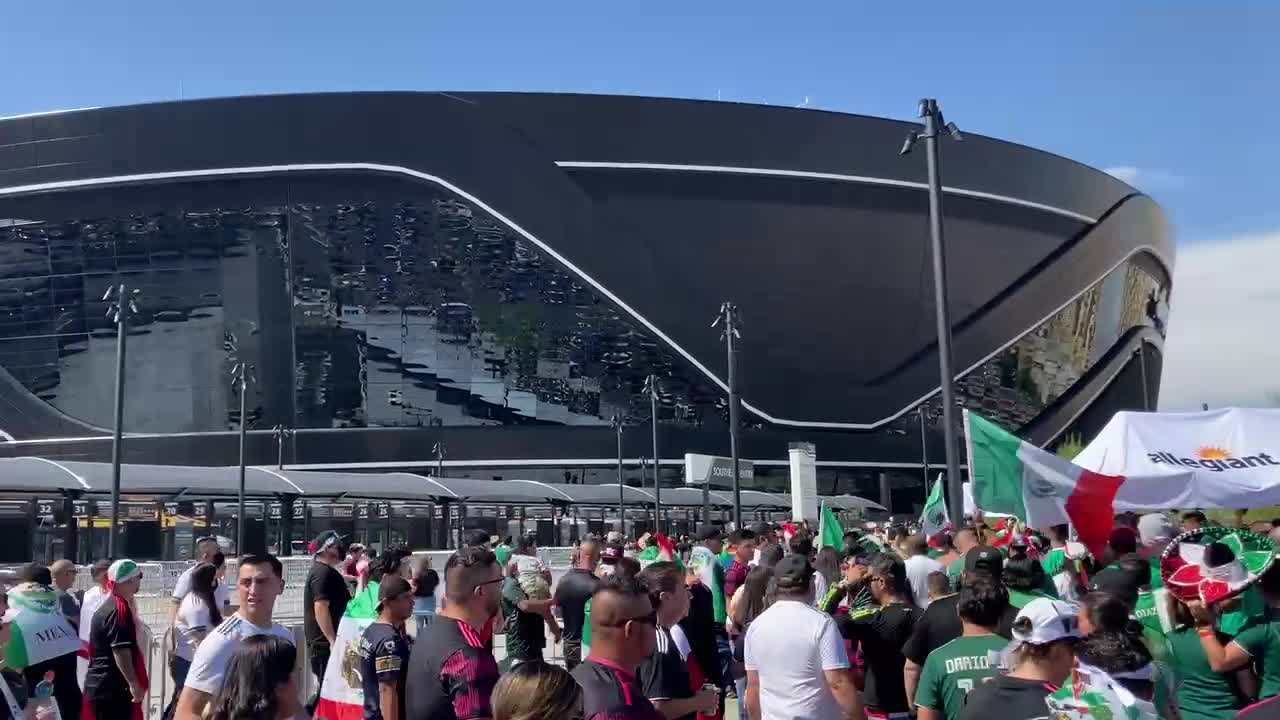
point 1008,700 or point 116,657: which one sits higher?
point 1008,700

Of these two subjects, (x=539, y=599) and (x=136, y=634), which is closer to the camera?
(x=136, y=634)

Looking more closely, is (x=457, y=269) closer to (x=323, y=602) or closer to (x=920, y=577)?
(x=323, y=602)

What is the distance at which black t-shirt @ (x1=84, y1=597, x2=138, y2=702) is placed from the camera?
7.19 metres

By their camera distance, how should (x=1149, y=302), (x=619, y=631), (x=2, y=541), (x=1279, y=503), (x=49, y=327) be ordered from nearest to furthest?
(x=619, y=631), (x=1279, y=503), (x=2, y=541), (x=49, y=327), (x=1149, y=302)

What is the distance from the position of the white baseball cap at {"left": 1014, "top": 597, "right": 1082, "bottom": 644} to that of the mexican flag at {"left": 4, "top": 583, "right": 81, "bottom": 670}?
4.97m

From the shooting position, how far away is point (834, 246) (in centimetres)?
5603

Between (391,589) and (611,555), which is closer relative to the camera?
(391,589)

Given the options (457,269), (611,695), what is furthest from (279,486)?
Answer: (611,695)

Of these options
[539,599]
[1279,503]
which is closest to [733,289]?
[1279,503]

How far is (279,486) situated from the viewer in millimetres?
35125

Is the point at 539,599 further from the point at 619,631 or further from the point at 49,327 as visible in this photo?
the point at 49,327

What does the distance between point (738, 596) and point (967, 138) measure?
53.6m

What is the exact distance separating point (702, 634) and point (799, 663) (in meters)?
1.95

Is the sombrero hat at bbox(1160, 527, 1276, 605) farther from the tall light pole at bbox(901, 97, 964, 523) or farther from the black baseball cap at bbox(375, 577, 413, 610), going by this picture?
the tall light pole at bbox(901, 97, 964, 523)
